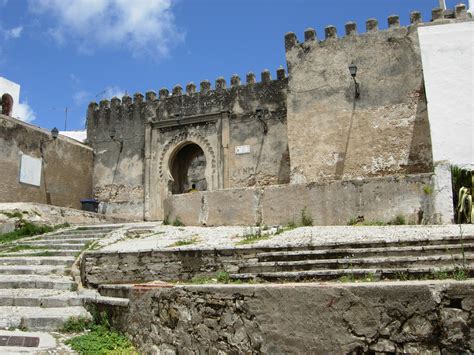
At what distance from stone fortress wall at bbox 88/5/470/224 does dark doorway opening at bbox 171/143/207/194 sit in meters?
0.05

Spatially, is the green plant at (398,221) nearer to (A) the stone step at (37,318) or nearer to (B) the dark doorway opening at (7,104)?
(A) the stone step at (37,318)

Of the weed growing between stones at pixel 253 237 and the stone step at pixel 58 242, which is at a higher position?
the stone step at pixel 58 242

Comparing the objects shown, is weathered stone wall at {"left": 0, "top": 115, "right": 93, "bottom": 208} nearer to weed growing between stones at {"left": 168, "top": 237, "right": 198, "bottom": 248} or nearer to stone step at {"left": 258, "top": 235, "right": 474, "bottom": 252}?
weed growing between stones at {"left": 168, "top": 237, "right": 198, "bottom": 248}

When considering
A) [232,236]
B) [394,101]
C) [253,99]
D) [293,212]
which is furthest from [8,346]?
[253,99]

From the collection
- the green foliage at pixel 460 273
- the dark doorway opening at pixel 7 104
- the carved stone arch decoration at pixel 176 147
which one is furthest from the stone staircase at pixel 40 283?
the dark doorway opening at pixel 7 104

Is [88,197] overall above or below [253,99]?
below

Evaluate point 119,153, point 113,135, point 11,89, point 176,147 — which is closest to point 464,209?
point 176,147

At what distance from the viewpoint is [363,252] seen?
210 inches

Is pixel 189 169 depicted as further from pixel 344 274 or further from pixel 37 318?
pixel 344 274

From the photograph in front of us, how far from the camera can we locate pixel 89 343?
182 inches

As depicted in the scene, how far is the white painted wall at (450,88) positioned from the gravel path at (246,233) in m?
2.21

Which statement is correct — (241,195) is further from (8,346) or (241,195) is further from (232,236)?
(8,346)

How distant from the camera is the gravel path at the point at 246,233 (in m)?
6.14

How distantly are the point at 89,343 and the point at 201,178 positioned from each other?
12528 millimetres
